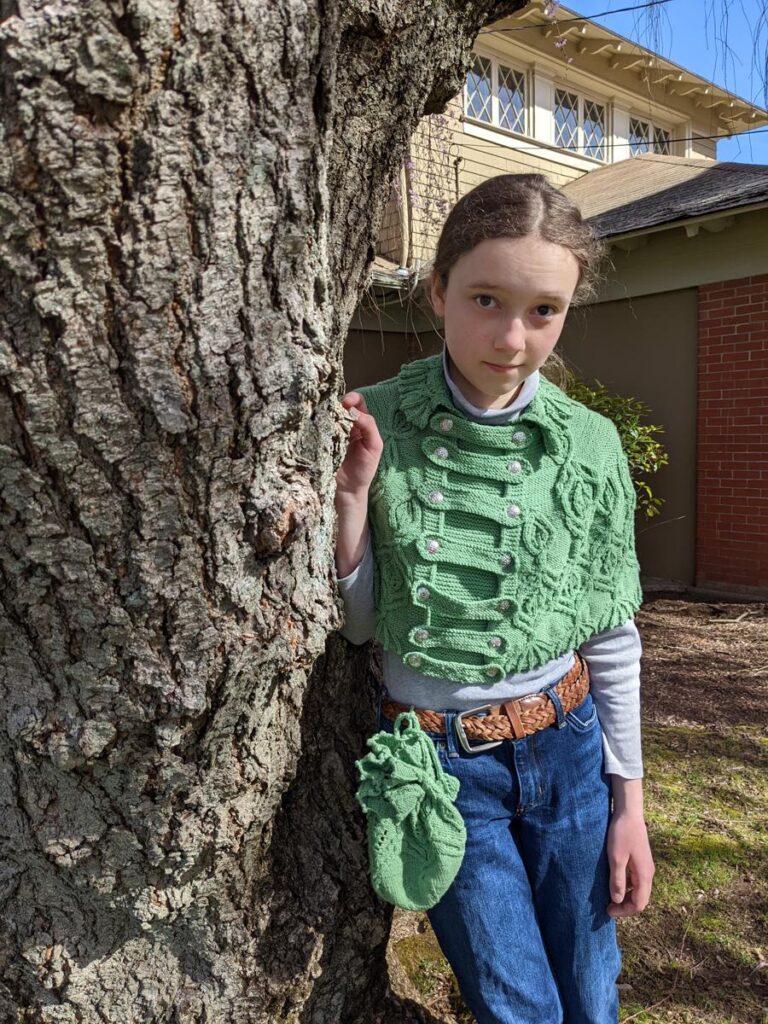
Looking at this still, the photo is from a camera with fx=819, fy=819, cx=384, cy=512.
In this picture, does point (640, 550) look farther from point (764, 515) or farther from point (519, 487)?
point (519, 487)

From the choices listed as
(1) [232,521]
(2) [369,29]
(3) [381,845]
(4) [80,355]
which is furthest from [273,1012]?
(2) [369,29]

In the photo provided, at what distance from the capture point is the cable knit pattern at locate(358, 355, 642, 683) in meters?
1.47

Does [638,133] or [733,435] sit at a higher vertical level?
[638,133]

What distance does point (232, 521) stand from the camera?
1.15 meters

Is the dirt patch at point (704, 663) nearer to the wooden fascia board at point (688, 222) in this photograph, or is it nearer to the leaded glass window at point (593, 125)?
the wooden fascia board at point (688, 222)

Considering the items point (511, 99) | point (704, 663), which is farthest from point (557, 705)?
point (511, 99)

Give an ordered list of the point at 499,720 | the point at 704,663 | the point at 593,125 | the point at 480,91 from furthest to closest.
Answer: the point at 593,125
the point at 480,91
the point at 704,663
the point at 499,720

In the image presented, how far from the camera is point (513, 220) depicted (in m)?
1.42

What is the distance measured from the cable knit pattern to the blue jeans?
0.53ft

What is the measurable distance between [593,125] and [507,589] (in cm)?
1143

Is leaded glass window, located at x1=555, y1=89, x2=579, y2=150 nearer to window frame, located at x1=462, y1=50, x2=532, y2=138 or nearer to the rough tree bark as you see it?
window frame, located at x1=462, y1=50, x2=532, y2=138

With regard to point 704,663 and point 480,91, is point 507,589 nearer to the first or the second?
point 704,663

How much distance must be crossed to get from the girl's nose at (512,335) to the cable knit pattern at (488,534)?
0.17 m

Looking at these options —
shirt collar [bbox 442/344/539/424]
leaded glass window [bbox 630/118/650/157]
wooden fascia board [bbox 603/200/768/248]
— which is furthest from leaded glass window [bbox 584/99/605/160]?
shirt collar [bbox 442/344/539/424]
